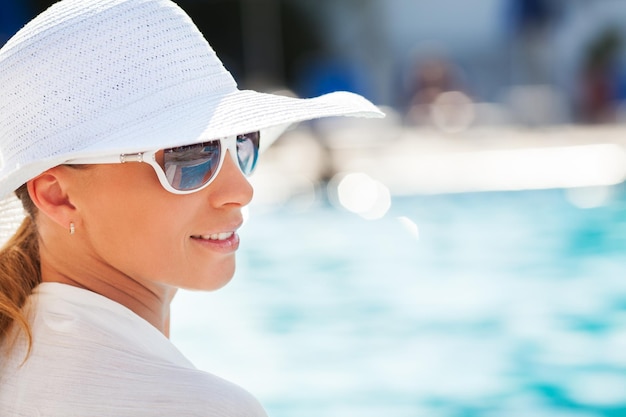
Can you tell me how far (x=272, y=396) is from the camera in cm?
523

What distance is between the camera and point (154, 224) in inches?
60.1

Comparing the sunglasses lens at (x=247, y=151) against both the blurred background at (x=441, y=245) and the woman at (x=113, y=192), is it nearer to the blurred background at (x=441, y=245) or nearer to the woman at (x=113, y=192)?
the woman at (x=113, y=192)

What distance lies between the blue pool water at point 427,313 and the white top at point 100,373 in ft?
12.0

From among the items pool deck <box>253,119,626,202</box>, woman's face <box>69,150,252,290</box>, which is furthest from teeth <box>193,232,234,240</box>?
pool deck <box>253,119,626,202</box>

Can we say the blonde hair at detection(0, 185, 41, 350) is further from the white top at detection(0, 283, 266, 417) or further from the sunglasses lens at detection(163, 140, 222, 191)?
the sunglasses lens at detection(163, 140, 222, 191)

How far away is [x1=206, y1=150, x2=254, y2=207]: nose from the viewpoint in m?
1.58

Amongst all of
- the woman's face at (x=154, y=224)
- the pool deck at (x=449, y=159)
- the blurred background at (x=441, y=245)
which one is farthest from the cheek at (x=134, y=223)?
the pool deck at (x=449, y=159)

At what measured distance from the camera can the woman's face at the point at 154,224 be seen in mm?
1516

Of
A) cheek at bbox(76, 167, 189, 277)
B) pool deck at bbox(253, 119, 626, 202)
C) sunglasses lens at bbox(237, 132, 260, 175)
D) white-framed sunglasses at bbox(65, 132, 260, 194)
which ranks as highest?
pool deck at bbox(253, 119, 626, 202)

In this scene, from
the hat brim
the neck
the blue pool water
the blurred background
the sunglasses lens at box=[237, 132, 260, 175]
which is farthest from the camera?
the blurred background

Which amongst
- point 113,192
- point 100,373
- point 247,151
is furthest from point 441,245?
point 100,373

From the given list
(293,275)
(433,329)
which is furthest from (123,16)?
(293,275)

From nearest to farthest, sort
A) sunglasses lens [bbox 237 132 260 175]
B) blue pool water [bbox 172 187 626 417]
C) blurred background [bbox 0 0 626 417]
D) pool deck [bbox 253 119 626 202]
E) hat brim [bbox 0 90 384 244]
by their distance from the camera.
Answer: hat brim [bbox 0 90 384 244] → sunglasses lens [bbox 237 132 260 175] → blue pool water [bbox 172 187 626 417] → blurred background [bbox 0 0 626 417] → pool deck [bbox 253 119 626 202]

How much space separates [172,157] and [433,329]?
491cm
